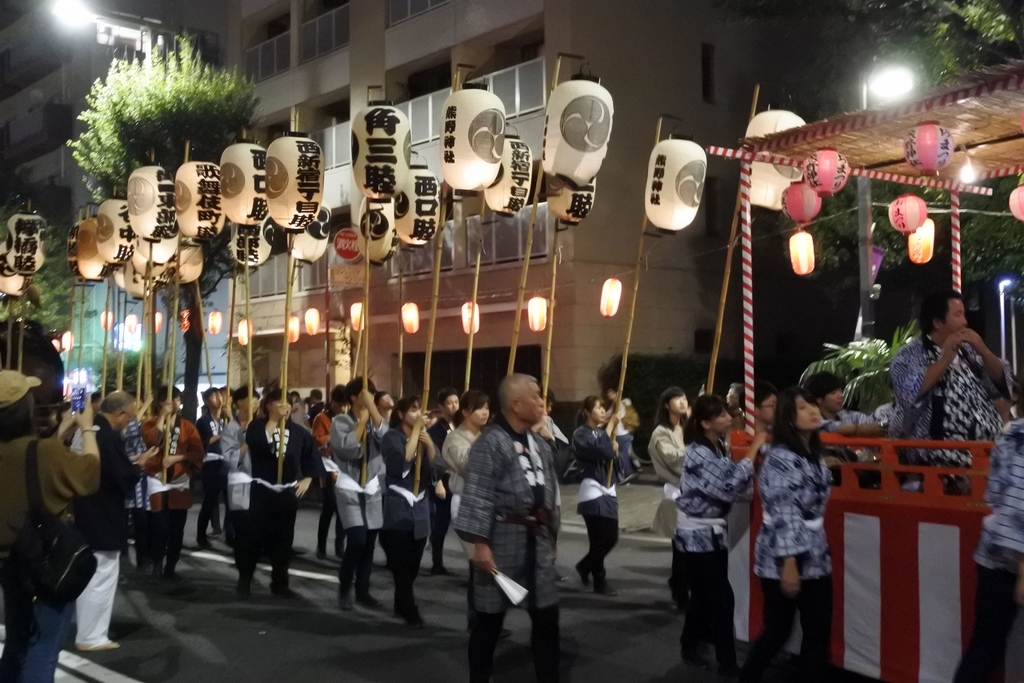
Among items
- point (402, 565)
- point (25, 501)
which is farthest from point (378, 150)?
point (25, 501)

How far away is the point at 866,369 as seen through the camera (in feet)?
38.8

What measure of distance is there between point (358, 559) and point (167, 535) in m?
2.69

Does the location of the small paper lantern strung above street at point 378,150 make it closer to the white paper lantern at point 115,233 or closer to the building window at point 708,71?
the white paper lantern at point 115,233

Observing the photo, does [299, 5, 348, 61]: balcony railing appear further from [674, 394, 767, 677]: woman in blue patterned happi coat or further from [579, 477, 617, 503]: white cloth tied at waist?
[674, 394, 767, 677]: woman in blue patterned happi coat

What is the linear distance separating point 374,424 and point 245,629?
1.97m

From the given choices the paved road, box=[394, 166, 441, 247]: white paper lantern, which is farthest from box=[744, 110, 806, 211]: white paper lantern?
the paved road

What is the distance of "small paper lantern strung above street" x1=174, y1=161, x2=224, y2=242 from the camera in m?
11.6

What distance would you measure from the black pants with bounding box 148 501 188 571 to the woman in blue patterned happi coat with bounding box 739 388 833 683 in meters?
6.89

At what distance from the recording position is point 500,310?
21.3 m

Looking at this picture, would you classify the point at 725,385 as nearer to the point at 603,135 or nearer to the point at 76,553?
the point at 603,135

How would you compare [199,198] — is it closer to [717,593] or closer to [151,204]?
[151,204]

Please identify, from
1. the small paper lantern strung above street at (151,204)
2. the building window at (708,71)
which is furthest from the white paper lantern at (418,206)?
the building window at (708,71)

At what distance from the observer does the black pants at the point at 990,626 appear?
14.2 ft

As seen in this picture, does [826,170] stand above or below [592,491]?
above
